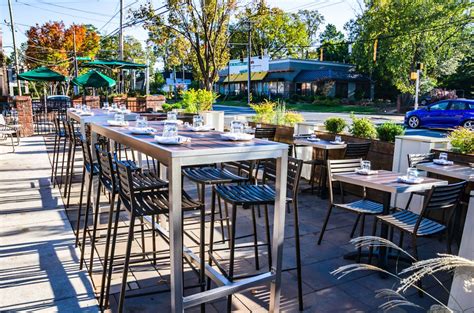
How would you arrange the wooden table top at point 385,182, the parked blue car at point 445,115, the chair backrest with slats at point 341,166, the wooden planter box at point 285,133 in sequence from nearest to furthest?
the wooden table top at point 385,182 < the chair backrest with slats at point 341,166 < the wooden planter box at point 285,133 < the parked blue car at point 445,115

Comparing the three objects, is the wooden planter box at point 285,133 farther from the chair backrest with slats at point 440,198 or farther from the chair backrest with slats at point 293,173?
the chair backrest with slats at point 293,173

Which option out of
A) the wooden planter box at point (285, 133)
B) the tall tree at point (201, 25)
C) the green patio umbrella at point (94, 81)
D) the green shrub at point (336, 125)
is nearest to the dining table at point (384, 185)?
the green shrub at point (336, 125)

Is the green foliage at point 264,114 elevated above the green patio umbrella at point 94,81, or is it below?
below

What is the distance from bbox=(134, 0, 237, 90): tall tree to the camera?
1191 cm

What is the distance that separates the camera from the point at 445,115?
15312mm

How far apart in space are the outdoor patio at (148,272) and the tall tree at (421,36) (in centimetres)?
2280

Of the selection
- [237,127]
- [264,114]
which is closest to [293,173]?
[237,127]

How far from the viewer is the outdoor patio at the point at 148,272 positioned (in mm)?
2873

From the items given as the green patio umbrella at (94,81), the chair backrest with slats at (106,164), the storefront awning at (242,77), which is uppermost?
the storefront awning at (242,77)

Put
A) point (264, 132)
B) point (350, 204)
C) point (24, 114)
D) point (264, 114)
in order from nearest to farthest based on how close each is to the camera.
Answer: point (350, 204), point (264, 132), point (264, 114), point (24, 114)

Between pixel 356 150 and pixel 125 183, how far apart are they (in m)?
3.77

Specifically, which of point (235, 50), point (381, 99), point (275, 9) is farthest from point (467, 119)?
point (235, 50)

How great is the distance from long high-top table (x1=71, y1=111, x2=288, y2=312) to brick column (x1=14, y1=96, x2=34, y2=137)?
1022cm

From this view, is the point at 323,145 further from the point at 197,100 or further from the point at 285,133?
the point at 197,100
